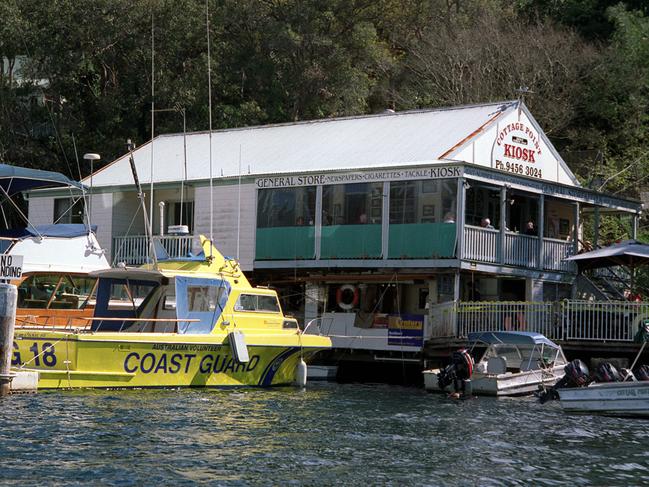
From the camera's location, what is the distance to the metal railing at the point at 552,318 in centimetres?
2942

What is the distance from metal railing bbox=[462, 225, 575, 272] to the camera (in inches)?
1281

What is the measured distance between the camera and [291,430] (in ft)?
65.1

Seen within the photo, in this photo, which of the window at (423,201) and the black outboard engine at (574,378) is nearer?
the black outboard engine at (574,378)

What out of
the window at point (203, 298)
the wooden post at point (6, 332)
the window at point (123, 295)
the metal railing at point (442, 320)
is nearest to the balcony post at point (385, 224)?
the metal railing at point (442, 320)

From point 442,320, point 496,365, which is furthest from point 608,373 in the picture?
point 442,320

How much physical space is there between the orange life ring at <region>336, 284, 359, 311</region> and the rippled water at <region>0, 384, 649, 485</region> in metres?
9.08

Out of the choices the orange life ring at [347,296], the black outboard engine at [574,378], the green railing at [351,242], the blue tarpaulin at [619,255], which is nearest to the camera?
the black outboard engine at [574,378]

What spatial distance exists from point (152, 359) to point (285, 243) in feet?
32.5

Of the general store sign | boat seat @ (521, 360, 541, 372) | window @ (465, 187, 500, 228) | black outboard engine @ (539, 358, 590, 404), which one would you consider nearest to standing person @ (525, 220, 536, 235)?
window @ (465, 187, 500, 228)

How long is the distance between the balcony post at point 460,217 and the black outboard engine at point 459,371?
494cm

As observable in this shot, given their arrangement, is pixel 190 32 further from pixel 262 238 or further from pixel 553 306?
pixel 553 306

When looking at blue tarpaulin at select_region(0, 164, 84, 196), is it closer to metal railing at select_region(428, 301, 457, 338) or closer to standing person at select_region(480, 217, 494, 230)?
metal railing at select_region(428, 301, 457, 338)

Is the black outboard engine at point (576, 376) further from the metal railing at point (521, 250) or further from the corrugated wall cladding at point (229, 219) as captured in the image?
the corrugated wall cladding at point (229, 219)

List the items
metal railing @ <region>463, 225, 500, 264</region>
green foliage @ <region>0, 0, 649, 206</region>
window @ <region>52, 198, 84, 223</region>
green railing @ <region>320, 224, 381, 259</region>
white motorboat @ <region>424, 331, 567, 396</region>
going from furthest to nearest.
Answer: green foliage @ <region>0, 0, 649, 206</region>
window @ <region>52, 198, 84, 223</region>
green railing @ <region>320, 224, 381, 259</region>
metal railing @ <region>463, 225, 500, 264</region>
white motorboat @ <region>424, 331, 567, 396</region>
